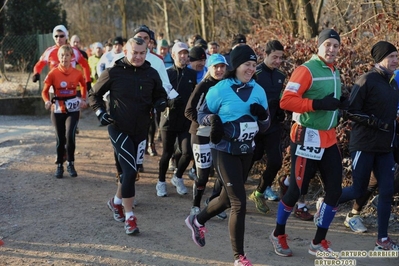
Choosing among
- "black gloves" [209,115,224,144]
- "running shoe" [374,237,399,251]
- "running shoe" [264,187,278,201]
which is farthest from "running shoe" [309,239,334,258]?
"running shoe" [264,187,278,201]

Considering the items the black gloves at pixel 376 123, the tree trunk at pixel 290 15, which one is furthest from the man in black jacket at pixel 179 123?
the tree trunk at pixel 290 15

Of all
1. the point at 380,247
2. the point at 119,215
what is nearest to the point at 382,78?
the point at 380,247

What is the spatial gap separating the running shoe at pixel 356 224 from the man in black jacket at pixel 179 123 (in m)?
2.28

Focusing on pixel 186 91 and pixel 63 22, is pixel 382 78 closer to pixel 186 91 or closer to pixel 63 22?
pixel 186 91

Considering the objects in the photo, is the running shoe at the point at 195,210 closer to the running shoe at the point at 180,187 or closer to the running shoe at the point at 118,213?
the running shoe at the point at 118,213

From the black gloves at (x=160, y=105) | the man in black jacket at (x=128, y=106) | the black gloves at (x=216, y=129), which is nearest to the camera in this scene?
the black gloves at (x=216, y=129)

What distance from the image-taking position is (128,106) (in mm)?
5941

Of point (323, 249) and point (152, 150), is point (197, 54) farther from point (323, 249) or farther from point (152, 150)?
point (323, 249)

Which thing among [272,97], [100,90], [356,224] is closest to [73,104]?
[100,90]

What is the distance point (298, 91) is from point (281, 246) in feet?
5.28

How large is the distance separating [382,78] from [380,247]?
1.76 meters

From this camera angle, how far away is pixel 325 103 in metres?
4.97

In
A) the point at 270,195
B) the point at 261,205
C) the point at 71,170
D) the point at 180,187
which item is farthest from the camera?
the point at 71,170

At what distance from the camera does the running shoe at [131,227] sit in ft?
19.2
